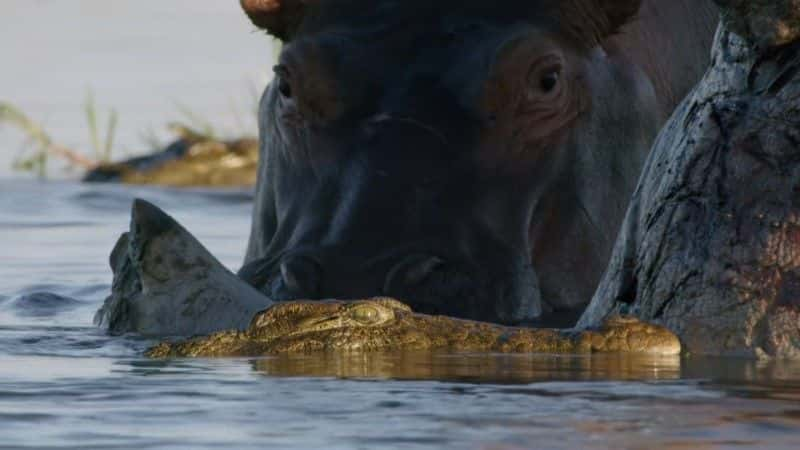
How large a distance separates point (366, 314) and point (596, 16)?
10.0 ft

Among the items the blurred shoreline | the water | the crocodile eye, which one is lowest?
the water

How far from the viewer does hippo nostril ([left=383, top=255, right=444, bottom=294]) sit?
24.9 ft

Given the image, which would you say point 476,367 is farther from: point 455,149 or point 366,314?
point 455,149

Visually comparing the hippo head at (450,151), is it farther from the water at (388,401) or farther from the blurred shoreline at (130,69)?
the blurred shoreline at (130,69)

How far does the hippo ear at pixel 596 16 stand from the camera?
28.3 feet

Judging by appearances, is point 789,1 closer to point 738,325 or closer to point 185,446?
point 738,325

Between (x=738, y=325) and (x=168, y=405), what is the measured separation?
1633 mm

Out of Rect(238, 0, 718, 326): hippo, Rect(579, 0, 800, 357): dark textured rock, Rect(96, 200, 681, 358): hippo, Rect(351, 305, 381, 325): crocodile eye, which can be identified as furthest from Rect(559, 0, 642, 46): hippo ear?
Rect(351, 305, 381, 325): crocodile eye

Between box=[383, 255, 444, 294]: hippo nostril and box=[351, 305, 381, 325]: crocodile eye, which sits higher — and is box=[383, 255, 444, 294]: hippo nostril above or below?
above

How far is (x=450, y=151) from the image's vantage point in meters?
8.05

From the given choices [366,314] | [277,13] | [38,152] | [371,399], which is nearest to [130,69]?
[38,152]

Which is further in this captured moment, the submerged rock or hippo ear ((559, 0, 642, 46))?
hippo ear ((559, 0, 642, 46))

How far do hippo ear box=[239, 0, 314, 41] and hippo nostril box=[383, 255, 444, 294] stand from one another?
1.49m

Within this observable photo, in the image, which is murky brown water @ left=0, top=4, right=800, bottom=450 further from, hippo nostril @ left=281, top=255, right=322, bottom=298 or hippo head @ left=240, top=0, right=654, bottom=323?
hippo head @ left=240, top=0, right=654, bottom=323
